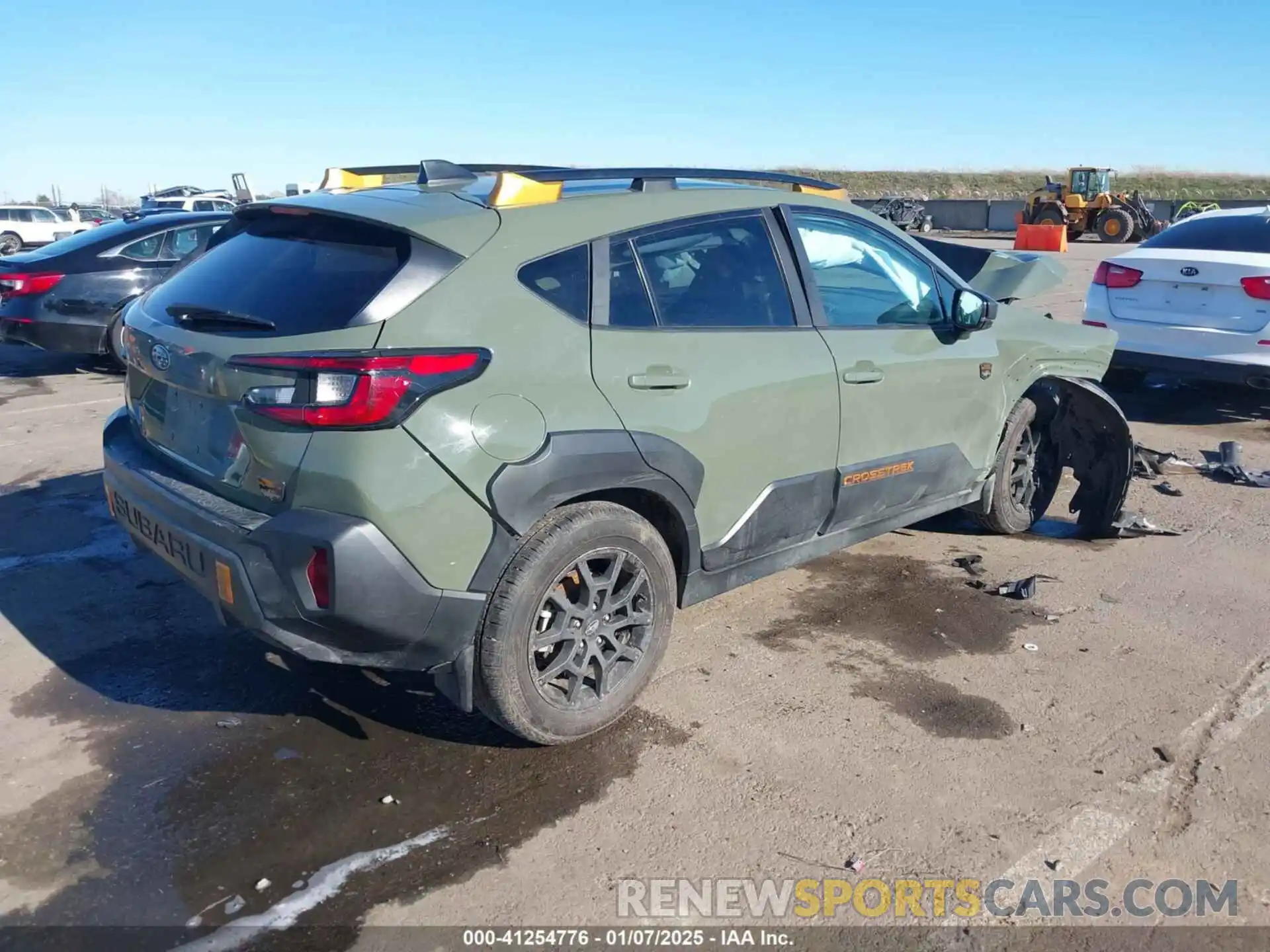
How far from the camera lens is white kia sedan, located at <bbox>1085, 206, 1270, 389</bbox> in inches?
288

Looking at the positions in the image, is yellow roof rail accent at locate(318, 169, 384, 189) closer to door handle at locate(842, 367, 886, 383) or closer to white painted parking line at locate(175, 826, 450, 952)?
door handle at locate(842, 367, 886, 383)

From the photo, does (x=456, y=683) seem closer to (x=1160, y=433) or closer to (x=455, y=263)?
(x=455, y=263)

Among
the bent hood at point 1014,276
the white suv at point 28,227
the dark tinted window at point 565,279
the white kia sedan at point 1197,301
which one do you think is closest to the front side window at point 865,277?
the bent hood at point 1014,276

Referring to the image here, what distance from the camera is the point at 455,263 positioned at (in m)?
→ 2.99

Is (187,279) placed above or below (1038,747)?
above

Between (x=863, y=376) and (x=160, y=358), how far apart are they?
2.60 meters

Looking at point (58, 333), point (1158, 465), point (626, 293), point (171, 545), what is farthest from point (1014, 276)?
point (58, 333)

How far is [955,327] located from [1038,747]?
1925 millimetres

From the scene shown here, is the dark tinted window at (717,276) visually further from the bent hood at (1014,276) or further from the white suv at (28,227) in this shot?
the white suv at (28,227)

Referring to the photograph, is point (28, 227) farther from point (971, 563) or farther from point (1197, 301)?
point (971, 563)

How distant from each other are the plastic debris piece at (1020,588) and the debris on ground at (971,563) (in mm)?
196

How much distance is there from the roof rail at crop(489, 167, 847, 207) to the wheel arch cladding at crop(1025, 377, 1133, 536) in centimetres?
172

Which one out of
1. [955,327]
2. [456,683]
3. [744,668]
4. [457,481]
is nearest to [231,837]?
[456,683]

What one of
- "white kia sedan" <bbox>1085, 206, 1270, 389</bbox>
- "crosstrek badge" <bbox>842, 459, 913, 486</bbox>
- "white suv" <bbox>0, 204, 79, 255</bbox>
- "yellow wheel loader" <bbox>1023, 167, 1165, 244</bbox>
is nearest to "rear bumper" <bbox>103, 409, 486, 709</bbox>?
"crosstrek badge" <bbox>842, 459, 913, 486</bbox>
